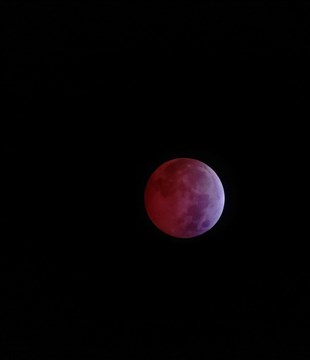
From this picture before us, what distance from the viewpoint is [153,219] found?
6664mm

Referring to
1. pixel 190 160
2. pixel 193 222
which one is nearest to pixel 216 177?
pixel 190 160

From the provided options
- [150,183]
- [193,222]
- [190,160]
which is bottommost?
[193,222]

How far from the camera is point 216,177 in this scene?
7.18 meters

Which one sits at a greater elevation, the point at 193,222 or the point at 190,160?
the point at 190,160

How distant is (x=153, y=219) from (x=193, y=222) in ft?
2.37

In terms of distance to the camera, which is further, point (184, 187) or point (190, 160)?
point (190, 160)

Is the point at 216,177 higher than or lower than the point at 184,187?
higher

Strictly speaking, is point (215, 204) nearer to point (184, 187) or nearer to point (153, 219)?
point (184, 187)

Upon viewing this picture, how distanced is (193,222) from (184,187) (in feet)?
2.17

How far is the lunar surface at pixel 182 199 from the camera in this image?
6438 millimetres

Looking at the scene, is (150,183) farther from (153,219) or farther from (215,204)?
(215,204)

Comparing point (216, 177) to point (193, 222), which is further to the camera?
point (216, 177)

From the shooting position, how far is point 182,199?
252 inches

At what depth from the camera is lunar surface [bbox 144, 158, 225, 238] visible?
21.1 feet
